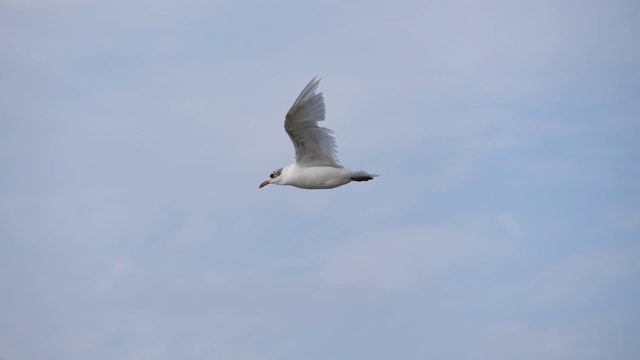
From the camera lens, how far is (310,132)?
31266 mm

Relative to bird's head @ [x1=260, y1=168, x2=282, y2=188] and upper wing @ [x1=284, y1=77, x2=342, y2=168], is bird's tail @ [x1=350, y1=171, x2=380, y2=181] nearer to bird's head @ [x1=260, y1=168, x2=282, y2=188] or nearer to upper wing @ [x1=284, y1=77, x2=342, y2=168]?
upper wing @ [x1=284, y1=77, x2=342, y2=168]

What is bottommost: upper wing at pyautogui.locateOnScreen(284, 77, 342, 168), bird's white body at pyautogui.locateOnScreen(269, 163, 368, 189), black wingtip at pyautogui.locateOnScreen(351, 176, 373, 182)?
black wingtip at pyautogui.locateOnScreen(351, 176, 373, 182)

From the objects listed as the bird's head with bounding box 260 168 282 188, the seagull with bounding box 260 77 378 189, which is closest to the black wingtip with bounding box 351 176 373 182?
the seagull with bounding box 260 77 378 189

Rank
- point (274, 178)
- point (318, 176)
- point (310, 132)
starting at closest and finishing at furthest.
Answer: point (310, 132) → point (318, 176) → point (274, 178)

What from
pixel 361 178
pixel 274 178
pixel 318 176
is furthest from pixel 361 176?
pixel 274 178

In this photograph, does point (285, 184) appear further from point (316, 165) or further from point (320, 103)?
point (320, 103)

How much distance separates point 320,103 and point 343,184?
2.70 meters

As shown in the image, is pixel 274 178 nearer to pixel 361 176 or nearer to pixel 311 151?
pixel 311 151

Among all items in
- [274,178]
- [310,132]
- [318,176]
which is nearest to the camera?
[310,132]

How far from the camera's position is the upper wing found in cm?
3055

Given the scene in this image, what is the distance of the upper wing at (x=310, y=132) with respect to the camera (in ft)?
100

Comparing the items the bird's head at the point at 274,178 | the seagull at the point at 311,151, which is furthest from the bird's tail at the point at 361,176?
the bird's head at the point at 274,178

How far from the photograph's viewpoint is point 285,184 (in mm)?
33156

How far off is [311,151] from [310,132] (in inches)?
32.9
